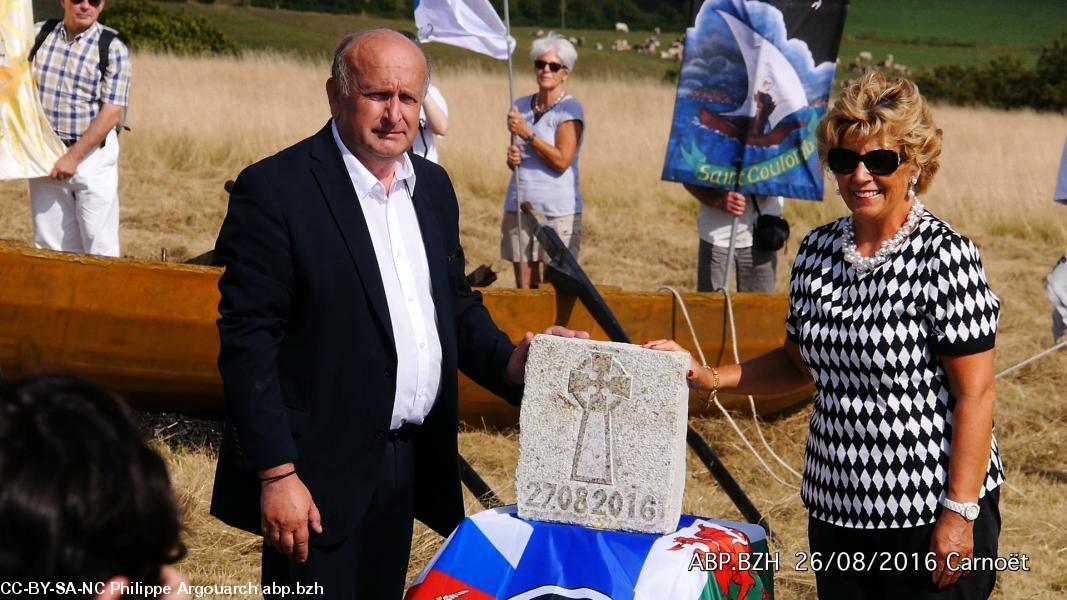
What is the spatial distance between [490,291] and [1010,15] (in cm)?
5095

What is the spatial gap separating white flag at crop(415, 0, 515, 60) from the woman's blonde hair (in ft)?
14.1

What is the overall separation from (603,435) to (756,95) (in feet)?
12.5

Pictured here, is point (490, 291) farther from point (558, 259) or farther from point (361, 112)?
point (361, 112)

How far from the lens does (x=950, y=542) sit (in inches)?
114

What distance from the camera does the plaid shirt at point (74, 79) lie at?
21.9 feet

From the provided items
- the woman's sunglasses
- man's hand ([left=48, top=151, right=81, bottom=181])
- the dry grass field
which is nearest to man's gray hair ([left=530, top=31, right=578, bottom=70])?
the dry grass field

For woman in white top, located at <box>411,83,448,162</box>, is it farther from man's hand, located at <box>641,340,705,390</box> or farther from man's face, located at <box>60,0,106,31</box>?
man's hand, located at <box>641,340,705,390</box>

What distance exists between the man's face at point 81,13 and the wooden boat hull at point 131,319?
1599mm

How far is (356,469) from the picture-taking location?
3.05 m

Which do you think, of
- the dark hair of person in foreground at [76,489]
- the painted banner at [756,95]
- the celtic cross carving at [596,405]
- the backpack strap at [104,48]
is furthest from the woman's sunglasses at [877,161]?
the backpack strap at [104,48]

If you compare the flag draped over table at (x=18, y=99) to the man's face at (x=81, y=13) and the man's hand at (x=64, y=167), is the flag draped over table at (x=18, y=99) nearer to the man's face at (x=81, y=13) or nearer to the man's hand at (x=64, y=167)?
the man's hand at (x=64, y=167)

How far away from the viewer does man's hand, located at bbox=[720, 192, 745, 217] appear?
654 cm

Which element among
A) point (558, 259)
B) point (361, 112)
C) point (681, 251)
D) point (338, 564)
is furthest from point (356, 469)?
point (681, 251)

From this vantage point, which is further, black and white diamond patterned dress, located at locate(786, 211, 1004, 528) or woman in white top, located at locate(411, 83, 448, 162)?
woman in white top, located at locate(411, 83, 448, 162)
